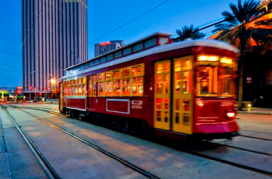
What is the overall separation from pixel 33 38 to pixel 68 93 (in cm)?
8850

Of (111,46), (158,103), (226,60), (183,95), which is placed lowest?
(158,103)

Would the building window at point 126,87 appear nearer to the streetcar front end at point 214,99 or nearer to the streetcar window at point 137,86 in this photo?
the streetcar window at point 137,86

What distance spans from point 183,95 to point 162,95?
0.83 meters

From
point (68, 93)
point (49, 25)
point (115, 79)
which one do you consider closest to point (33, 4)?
point (49, 25)

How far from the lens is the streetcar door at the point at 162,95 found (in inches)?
247

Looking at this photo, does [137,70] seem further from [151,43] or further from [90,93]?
[90,93]

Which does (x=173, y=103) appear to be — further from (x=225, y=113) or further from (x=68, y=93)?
(x=68, y=93)

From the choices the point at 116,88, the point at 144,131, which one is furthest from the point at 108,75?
the point at 144,131

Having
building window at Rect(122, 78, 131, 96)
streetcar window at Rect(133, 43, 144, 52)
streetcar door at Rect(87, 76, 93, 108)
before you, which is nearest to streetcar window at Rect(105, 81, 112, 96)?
building window at Rect(122, 78, 131, 96)

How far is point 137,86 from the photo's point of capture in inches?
295

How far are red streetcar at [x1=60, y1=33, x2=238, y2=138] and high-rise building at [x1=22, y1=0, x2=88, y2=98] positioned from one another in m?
86.9

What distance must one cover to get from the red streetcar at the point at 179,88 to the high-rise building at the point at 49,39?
285 feet

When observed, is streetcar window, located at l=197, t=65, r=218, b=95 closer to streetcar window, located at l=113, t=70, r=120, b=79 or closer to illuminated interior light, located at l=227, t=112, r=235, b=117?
illuminated interior light, located at l=227, t=112, r=235, b=117

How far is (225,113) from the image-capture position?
5.84 meters
